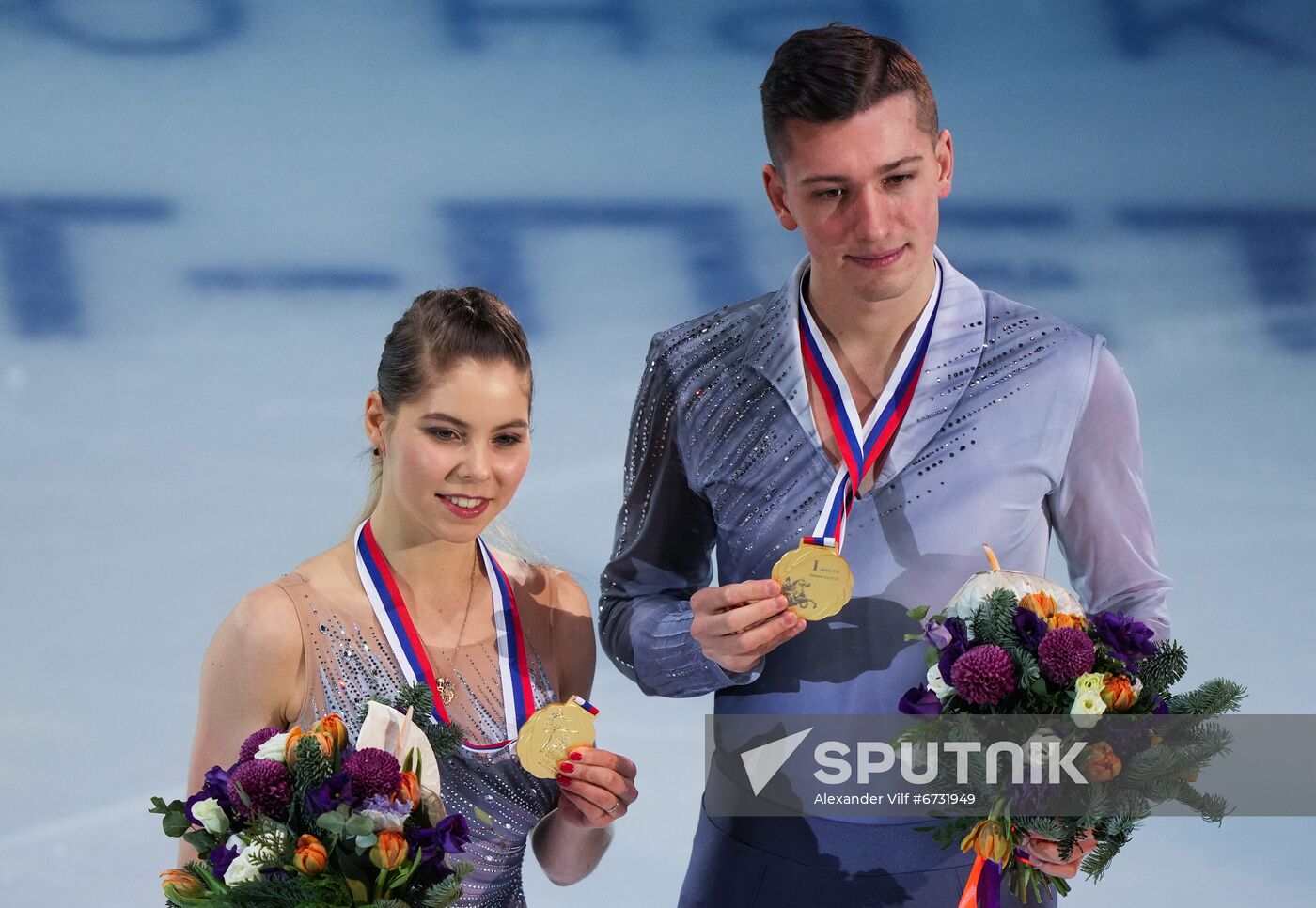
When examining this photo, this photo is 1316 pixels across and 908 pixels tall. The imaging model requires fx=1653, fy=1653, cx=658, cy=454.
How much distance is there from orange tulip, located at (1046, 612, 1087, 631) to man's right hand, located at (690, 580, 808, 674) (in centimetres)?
33

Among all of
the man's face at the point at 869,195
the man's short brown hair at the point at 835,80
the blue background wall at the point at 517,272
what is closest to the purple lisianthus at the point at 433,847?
the man's face at the point at 869,195

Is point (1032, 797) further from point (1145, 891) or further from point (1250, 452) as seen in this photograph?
point (1250, 452)

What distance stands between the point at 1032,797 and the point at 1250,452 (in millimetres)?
3141

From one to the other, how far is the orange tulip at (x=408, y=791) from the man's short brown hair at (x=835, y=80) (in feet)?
3.41

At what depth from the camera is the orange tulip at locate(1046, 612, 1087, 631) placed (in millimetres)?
2084

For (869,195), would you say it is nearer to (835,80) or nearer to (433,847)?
(835,80)

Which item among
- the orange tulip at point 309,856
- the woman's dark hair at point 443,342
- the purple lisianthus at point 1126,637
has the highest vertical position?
the woman's dark hair at point 443,342

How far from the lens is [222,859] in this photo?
199 cm

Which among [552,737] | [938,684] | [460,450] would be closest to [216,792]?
[552,737]

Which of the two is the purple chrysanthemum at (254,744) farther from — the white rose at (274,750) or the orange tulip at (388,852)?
the orange tulip at (388,852)

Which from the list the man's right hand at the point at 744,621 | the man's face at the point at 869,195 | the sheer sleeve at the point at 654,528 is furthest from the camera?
the sheer sleeve at the point at 654,528

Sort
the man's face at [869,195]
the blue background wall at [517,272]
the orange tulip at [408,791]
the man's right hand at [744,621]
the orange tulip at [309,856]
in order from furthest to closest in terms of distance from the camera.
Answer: the blue background wall at [517,272] < the man's face at [869,195] < the man's right hand at [744,621] < the orange tulip at [408,791] < the orange tulip at [309,856]

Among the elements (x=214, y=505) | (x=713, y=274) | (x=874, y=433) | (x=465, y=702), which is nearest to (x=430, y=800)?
(x=465, y=702)

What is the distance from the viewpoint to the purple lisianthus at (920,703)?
6.93 ft
